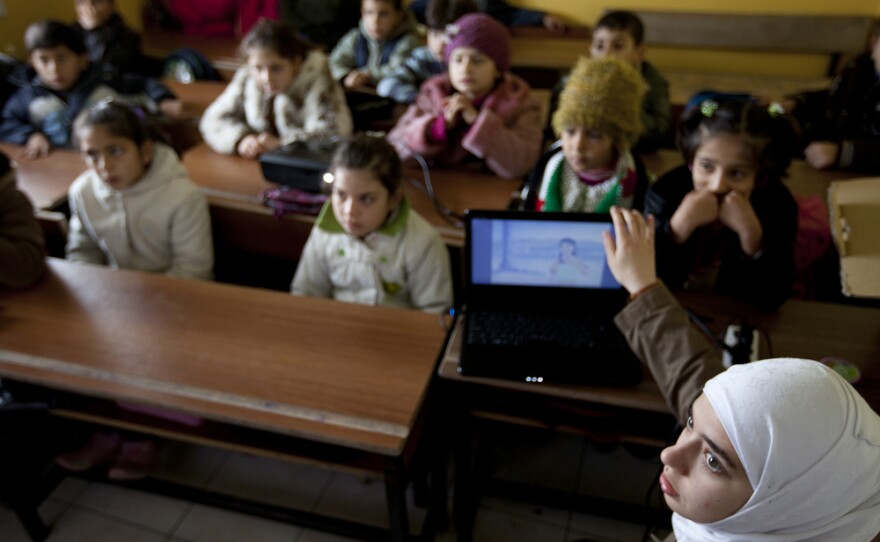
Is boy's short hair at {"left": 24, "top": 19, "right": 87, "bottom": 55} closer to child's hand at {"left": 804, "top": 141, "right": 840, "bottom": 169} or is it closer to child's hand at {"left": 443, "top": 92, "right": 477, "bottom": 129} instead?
child's hand at {"left": 443, "top": 92, "right": 477, "bottom": 129}

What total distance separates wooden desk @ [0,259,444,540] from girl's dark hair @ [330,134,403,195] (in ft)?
1.17

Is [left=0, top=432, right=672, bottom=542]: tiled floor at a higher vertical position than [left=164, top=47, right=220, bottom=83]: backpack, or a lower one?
lower

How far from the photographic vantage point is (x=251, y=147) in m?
2.30

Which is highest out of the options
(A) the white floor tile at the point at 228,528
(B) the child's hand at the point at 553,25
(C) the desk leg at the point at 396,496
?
(B) the child's hand at the point at 553,25

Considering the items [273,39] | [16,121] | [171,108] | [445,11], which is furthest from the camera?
[445,11]

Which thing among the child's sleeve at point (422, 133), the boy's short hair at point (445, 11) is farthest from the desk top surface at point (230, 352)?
the boy's short hair at point (445, 11)

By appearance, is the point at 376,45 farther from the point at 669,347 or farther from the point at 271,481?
the point at 669,347

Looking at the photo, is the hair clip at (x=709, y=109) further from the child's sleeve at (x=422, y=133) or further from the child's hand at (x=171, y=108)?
the child's hand at (x=171, y=108)

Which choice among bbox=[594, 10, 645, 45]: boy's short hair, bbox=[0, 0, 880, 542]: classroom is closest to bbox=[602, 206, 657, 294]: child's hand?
bbox=[0, 0, 880, 542]: classroom

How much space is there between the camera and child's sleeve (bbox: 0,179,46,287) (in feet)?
4.85

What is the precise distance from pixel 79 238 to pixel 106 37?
1845 millimetres

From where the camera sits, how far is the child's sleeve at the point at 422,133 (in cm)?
221

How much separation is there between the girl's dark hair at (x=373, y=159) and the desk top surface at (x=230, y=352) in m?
0.36

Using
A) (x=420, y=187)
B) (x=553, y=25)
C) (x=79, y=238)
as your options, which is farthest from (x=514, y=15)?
(x=79, y=238)
